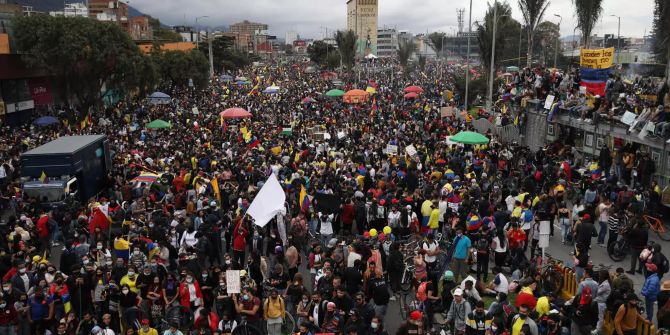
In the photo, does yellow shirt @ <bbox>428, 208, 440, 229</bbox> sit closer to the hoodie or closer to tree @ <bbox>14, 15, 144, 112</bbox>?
the hoodie

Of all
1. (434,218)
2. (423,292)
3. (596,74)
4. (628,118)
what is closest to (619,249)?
(434,218)

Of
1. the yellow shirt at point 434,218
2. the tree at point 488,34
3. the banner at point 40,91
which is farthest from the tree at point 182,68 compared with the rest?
the yellow shirt at point 434,218

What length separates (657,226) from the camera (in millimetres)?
14641

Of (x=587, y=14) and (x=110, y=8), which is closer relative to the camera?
(x=587, y=14)

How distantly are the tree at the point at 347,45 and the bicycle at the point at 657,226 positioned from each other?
57988 mm

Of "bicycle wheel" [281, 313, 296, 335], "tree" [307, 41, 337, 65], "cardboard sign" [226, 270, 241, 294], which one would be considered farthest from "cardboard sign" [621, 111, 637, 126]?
"tree" [307, 41, 337, 65]

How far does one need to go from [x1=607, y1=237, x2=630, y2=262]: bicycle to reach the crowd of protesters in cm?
15

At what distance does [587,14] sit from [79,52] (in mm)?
28559

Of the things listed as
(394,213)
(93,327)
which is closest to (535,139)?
(394,213)

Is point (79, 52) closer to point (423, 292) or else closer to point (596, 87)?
point (596, 87)

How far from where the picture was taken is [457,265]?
11.6 meters

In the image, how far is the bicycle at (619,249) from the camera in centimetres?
1323

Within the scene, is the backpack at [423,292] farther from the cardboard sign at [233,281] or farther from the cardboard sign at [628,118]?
the cardboard sign at [628,118]

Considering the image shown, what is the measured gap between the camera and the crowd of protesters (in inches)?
355
